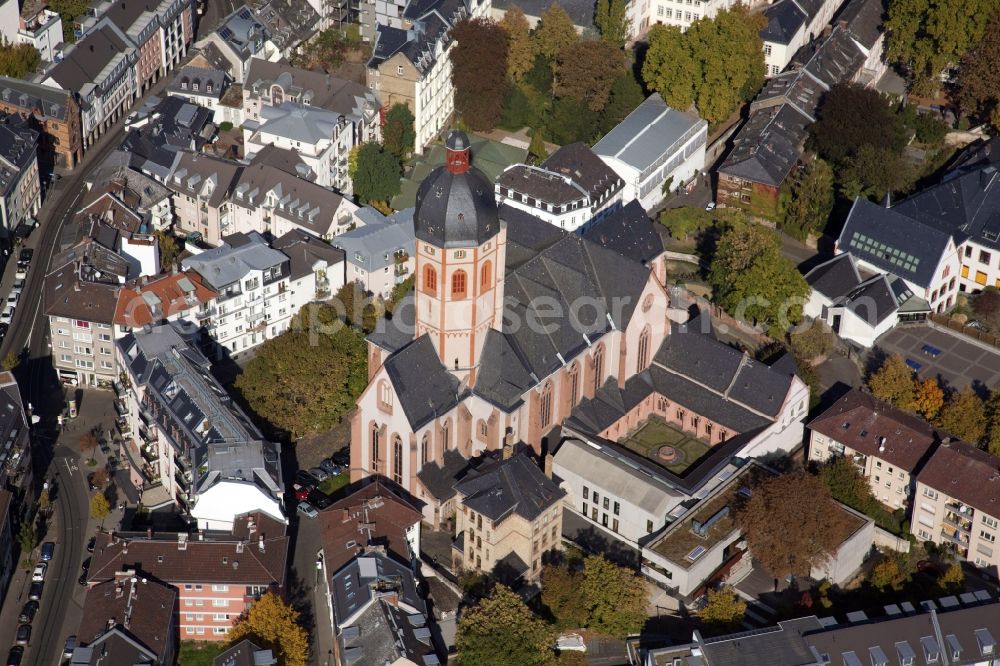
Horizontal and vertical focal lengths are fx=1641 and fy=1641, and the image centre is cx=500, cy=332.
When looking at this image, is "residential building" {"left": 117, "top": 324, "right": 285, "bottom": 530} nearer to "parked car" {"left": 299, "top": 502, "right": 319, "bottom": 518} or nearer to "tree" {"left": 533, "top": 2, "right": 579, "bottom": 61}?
"parked car" {"left": 299, "top": 502, "right": 319, "bottom": 518}

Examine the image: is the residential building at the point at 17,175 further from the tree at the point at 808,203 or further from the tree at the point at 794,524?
the tree at the point at 794,524

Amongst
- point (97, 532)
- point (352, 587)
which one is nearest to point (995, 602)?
point (352, 587)

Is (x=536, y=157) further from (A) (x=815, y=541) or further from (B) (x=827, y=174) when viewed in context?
(A) (x=815, y=541)

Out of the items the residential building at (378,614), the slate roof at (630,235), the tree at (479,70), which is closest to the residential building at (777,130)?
the slate roof at (630,235)

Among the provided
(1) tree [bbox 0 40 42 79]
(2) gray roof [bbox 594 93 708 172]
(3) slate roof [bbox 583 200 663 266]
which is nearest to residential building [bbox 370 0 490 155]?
(2) gray roof [bbox 594 93 708 172]

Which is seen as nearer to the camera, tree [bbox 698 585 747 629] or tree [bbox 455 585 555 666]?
tree [bbox 455 585 555 666]

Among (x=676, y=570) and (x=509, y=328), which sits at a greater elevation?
(x=509, y=328)

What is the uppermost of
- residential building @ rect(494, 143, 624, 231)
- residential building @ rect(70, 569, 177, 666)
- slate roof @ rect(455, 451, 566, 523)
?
residential building @ rect(494, 143, 624, 231)
